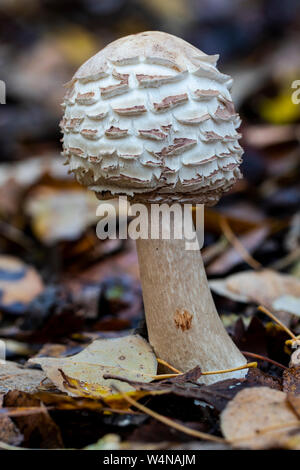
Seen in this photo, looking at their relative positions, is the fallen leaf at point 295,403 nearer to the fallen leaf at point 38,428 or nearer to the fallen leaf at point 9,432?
the fallen leaf at point 38,428

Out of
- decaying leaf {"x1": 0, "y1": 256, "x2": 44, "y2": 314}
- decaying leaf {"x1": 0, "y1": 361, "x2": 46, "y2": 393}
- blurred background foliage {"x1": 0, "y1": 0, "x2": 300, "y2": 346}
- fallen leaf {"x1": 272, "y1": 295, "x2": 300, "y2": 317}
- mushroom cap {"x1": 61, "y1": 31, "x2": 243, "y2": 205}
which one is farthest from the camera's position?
blurred background foliage {"x1": 0, "y1": 0, "x2": 300, "y2": 346}

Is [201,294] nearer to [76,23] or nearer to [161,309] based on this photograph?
[161,309]

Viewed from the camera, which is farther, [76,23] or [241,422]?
[76,23]

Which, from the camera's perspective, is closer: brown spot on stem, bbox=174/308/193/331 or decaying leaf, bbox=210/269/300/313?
brown spot on stem, bbox=174/308/193/331

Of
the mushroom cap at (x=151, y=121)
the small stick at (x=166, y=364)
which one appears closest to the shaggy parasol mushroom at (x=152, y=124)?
the mushroom cap at (x=151, y=121)

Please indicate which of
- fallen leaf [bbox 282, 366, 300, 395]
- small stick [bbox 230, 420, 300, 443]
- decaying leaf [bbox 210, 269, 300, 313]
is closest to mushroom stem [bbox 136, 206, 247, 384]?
fallen leaf [bbox 282, 366, 300, 395]

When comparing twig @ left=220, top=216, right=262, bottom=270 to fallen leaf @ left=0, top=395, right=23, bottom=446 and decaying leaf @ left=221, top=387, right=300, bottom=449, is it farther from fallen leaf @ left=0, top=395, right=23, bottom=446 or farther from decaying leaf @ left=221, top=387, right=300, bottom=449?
fallen leaf @ left=0, top=395, right=23, bottom=446

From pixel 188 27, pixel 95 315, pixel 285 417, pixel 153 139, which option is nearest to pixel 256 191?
pixel 95 315
